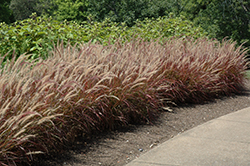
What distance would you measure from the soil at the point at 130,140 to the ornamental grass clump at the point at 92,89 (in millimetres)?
163

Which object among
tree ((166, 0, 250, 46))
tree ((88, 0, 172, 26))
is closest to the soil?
tree ((166, 0, 250, 46))

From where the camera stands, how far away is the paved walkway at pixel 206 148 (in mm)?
3887

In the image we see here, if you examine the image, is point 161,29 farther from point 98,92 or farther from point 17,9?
point 17,9

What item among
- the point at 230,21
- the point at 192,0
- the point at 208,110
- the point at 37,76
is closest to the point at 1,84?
the point at 37,76

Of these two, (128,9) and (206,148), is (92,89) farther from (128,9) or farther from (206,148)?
(128,9)

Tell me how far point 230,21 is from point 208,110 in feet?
25.1

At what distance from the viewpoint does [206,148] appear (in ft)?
14.1

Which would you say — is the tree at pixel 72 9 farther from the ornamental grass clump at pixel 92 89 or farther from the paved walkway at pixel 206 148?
the paved walkway at pixel 206 148

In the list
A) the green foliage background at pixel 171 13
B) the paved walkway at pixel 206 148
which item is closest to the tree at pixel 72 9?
the green foliage background at pixel 171 13

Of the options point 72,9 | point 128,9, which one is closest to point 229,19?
point 128,9

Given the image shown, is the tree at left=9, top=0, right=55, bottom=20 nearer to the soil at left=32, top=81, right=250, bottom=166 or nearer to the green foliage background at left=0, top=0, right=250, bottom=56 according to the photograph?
the green foliage background at left=0, top=0, right=250, bottom=56

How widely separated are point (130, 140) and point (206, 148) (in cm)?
106

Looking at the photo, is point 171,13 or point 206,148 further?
point 171,13

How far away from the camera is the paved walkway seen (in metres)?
3.89
